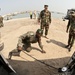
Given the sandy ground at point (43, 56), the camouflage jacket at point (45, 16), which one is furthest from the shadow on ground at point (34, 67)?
the camouflage jacket at point (45, 16)

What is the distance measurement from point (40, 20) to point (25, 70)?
4372 millimetres

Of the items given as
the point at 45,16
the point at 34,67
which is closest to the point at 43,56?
the point at 34,67

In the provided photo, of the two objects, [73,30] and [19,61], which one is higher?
[73,30]

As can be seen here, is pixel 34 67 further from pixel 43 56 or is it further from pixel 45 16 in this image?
pixel 45 16

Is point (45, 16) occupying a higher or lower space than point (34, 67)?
higher

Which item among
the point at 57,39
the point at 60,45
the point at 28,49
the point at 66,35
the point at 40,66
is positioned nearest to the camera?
the point at 40,66

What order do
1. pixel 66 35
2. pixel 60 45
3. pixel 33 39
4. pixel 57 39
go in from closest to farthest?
pixel 33 39 → pixel 60 45 → pixel 57 39 → pixel 66 35

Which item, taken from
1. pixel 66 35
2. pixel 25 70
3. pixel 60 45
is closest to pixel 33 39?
pixel 25 70

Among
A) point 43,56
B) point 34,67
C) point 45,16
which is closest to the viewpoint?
point 34,67

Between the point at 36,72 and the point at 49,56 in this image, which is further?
the point at 49,56

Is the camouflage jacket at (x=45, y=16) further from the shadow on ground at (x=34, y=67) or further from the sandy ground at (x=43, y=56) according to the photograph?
the shadow on ground at (x=34, y=67)

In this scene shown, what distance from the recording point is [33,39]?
29.3 feet

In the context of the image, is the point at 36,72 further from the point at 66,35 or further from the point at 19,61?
the point at 66,35

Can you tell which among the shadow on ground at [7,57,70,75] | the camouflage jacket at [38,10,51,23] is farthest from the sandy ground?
the camouflage jacket at [38,10,51,23]
